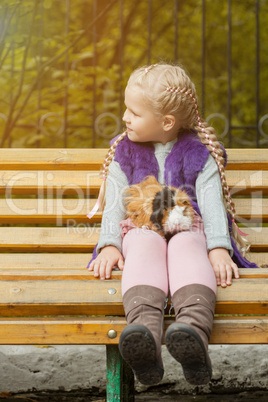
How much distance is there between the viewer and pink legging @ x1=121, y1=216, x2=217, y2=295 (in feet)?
5.68

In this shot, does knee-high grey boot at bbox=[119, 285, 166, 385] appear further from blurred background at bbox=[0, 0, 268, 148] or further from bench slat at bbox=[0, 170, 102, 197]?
blurred background at bbox=[0, 0, 268, 148]

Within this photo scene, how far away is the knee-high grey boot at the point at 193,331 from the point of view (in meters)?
1.51

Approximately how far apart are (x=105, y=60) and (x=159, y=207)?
11.2 ft

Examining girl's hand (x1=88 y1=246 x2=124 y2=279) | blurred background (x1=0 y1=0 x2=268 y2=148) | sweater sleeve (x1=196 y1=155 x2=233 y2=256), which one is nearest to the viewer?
girl's hand (x1=88 y1=246 x2=124 y2=279)

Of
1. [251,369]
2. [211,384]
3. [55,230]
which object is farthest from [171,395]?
[55,230]

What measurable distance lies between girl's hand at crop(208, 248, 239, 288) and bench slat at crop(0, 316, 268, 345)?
0.47 ft

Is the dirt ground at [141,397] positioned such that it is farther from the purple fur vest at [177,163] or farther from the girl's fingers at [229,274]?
the girl's fingers at [229,274]

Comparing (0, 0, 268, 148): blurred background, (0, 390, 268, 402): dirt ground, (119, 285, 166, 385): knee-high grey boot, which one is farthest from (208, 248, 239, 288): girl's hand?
(0, 0, 268, 148): blurred background

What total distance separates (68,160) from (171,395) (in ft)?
4.52

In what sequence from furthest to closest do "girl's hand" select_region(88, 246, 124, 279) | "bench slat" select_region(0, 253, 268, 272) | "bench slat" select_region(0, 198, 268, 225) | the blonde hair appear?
1. "bench slat" select_region(0, 198, 268, 225)
2. "bench slat" select_region(0, 253, 268, 272)
3. the blonde hair
4. "girl's hand" select_region(88, 246, 124, 279)

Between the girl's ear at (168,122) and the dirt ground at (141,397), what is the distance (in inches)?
56.3

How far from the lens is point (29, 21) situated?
446 cm

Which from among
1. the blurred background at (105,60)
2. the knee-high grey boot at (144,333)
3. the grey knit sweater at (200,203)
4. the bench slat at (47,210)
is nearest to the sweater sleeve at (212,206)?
the grey knit sweater at (200,203)

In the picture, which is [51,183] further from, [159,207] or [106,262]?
[106,262]
